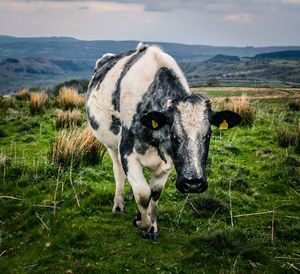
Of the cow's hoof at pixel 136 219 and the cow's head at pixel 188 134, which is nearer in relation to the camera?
the cow's head at pixel 188 134

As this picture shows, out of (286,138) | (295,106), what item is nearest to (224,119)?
(286,138)

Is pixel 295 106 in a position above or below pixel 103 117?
below

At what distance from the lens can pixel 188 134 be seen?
5.07m

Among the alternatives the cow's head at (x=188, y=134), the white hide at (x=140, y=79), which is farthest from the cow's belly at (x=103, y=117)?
the cow's head at (x=188, y=134)

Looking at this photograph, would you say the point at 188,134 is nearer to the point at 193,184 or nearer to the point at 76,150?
the point at 193,184

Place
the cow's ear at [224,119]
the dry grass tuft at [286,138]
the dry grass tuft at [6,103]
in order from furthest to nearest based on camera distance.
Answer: the dry grass tuft at [6,103], the dry grass tuft at [286,138], the cow's ear at [224,119]

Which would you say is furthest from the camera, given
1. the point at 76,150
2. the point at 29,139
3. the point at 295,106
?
the point at 295,106

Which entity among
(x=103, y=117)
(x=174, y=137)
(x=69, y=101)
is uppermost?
(x=174, y=137)

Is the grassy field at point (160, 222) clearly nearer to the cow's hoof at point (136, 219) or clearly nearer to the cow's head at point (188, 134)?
the cow's hoof at point (136, 219)

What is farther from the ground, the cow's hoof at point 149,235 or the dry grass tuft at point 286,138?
the dry grass tuft at point 286,138

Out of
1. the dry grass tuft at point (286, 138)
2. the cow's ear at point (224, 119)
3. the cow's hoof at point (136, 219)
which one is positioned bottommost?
the cow's hoof at point (136, 219)

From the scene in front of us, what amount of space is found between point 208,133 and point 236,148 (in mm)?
7286

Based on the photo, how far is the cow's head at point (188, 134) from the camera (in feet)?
16.2

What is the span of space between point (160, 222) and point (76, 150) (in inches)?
132
